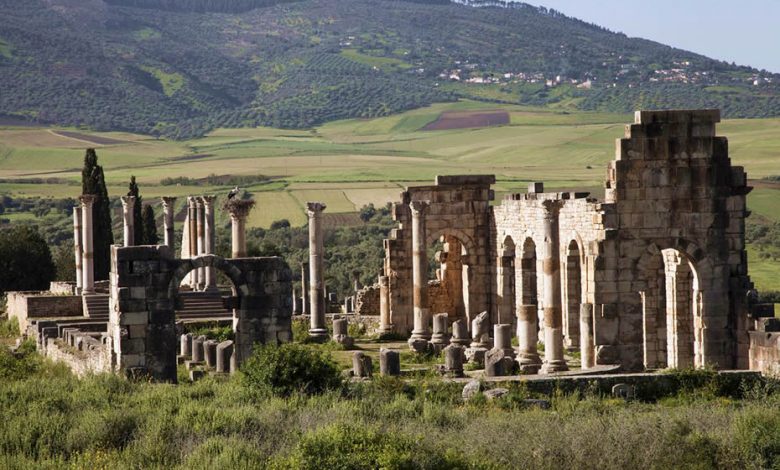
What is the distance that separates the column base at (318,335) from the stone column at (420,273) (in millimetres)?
2599

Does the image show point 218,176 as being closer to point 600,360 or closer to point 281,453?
point 600,360

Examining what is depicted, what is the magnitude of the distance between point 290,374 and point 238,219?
15.7 m

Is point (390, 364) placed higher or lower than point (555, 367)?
higher

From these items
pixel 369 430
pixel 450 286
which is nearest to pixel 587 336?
pixel 450 286

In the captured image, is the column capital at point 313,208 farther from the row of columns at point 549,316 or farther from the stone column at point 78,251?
the stone column at point 78,251

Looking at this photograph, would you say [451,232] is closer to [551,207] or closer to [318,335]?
[318,335]

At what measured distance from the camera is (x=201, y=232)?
2116 inches

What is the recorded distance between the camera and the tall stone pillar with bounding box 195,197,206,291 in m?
52.6

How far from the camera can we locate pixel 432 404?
2481 centimetres

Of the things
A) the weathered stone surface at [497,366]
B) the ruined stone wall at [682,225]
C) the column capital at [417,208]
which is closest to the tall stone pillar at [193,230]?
the column capital at [417,208]

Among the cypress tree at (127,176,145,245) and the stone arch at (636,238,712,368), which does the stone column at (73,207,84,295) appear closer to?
the cypress tree at (127,176,145,245)

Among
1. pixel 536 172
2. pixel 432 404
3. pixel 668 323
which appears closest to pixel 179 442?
pixel 432 404

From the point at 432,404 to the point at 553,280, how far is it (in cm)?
887

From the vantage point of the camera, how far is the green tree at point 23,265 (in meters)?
60.5
